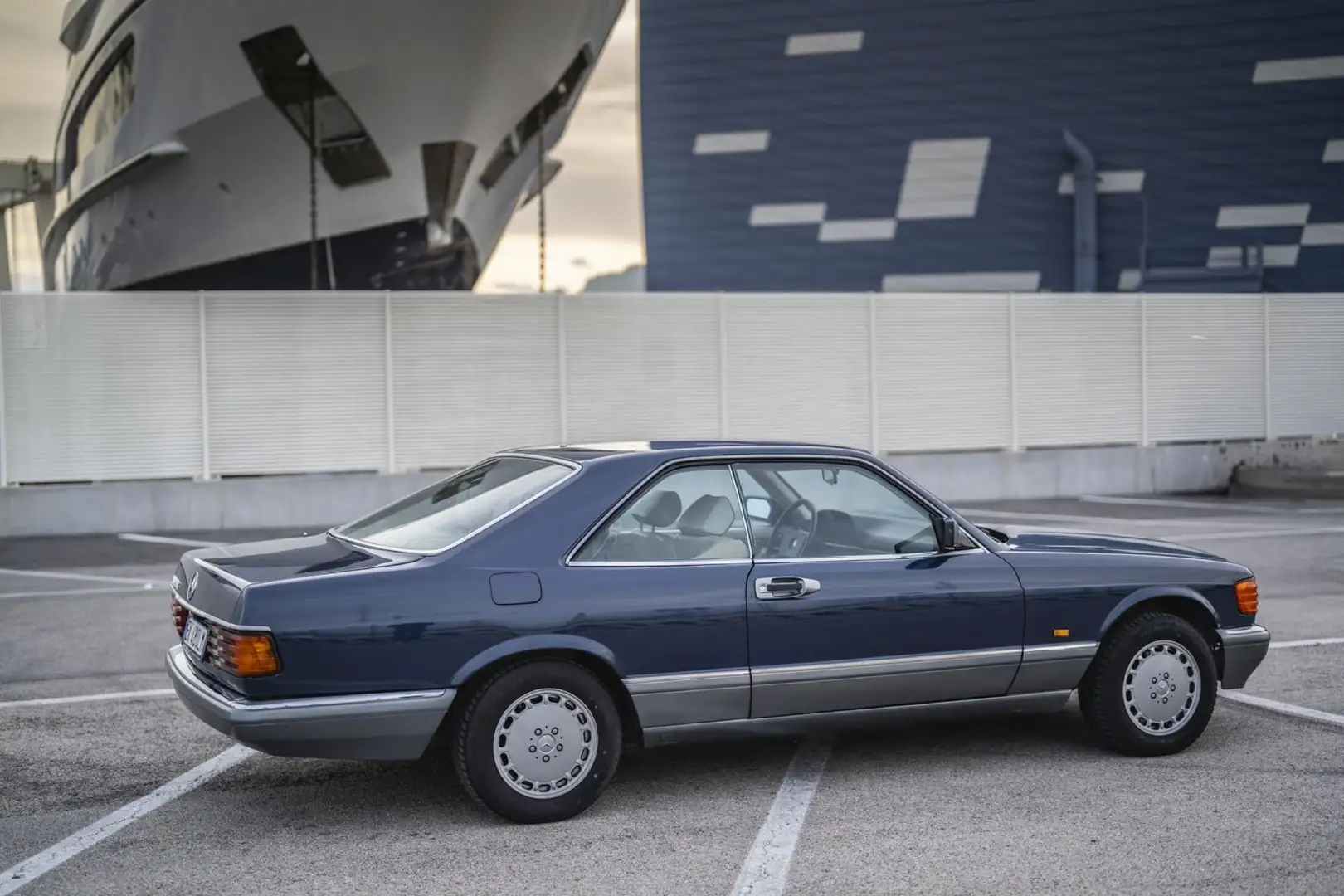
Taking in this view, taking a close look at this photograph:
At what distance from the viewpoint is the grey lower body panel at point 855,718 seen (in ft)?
16.3

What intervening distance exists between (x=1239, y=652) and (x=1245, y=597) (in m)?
0.24

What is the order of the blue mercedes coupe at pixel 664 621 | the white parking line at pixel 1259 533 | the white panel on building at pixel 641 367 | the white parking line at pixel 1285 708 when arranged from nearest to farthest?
the blue mercedes coupe at pixel 664 621
the white parking line at pixel 1285 708
the white parking line at pixel 1259 533
the white panel on building at pixel 641 367

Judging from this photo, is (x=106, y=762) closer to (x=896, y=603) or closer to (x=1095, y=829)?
(x=896, y=603)

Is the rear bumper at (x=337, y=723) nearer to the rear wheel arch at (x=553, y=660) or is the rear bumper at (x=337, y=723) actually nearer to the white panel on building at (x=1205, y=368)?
the rear wheel arch at (x=553, y=660)

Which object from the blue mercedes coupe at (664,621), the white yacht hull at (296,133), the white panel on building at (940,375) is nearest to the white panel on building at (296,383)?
the white yacht hull at (296,133)

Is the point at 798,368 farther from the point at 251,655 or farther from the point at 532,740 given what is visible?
the point at 251,655

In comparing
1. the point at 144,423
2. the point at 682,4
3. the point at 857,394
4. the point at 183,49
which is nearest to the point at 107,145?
the point at 183,49

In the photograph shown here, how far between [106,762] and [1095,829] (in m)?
3.97

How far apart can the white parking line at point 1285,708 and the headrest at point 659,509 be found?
3.02 metres

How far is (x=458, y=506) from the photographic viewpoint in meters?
5.31

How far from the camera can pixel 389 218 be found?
21.3 metres

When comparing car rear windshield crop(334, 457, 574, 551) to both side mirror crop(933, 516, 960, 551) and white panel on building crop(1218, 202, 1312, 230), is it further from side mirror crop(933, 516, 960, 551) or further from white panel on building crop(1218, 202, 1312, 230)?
white panel on building crop(1218, 202, 1312, 230)

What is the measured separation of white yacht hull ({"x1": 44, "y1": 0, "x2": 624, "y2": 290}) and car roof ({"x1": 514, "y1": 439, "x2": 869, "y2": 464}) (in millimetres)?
14540

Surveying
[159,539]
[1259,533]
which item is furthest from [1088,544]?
[159,539]
